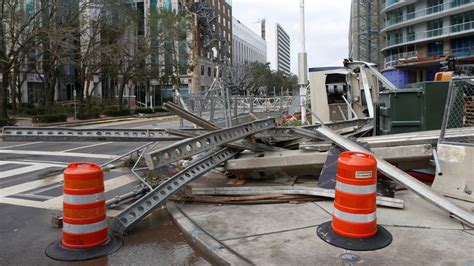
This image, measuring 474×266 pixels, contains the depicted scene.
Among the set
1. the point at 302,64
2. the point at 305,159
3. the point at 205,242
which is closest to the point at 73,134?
the point at 205,242

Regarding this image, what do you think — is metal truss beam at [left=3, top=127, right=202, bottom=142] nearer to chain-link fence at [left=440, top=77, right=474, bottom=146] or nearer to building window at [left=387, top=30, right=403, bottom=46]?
chain-link fence at [left=440, top=77, right=474, bottom=146]

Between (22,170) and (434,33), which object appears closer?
(22,170)

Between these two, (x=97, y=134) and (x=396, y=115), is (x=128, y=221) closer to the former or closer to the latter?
(x=97, y=134)

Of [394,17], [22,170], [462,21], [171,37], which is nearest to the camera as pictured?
[22,170]

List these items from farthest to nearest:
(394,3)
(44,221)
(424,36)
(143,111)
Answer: (394,3) < (424,36) < (143,111) < (44,221)

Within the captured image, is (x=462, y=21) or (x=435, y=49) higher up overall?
(x=462, y=21)

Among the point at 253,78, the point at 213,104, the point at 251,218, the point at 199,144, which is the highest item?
the point at 253,78

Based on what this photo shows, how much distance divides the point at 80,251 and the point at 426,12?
67.8 metres

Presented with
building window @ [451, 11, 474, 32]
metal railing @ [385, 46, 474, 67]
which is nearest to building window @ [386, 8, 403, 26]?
metal railing @ [385, 46, 474, 67]

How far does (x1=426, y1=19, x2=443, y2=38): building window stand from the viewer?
62.3 meters

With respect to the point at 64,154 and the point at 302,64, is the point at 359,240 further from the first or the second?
the point at 64,154

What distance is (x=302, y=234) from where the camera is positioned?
5.06 m

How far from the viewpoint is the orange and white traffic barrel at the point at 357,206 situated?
4613 millimetres

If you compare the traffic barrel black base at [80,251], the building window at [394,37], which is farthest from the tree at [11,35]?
the building window at [394,37]
